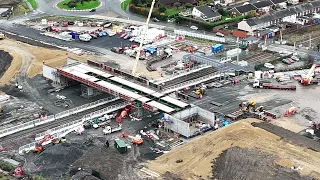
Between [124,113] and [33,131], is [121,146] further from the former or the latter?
[33,131]

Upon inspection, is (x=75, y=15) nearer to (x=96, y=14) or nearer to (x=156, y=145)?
(x=96, y=14)

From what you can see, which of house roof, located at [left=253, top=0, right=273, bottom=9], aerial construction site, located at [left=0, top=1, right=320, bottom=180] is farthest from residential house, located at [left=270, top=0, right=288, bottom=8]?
aerial construction site, located at [left=0, top=1, right=320, bottom=180]

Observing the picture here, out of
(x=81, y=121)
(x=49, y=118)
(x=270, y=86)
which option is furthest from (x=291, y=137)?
(x=49, y=118)

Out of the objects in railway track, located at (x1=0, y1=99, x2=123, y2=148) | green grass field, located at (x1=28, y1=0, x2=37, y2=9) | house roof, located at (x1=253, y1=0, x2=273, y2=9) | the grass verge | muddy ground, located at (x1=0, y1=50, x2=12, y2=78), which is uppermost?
house roof, located at (x1=253, y1=0, x2=273, y2=9)

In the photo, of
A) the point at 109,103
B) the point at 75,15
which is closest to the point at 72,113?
the point at 109,103

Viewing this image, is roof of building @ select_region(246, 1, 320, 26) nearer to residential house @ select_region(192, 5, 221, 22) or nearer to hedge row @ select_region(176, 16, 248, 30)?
hedge row @ select_region(176, 16, 248, 30)

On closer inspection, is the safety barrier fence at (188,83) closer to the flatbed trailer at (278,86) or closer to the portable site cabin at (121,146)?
the flatbed trailer at (278,86)
